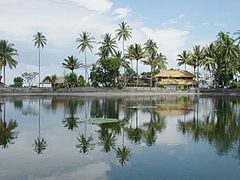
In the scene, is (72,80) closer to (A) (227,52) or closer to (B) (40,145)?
(A) (227,52)

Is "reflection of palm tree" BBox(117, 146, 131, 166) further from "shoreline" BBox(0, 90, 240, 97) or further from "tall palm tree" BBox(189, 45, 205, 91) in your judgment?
"tall palm tree" BBox(189, 45, 205, 91)

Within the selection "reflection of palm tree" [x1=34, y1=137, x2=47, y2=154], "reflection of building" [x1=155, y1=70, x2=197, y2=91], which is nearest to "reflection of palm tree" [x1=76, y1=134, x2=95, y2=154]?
"reflection of palm tree" [x1=34, y1=137, x2=47, y2=154]

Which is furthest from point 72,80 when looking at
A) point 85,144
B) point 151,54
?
point 85,144

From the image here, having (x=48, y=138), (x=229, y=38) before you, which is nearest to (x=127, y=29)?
(x=229, y=38)

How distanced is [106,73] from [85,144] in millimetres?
65985

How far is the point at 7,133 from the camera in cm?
2473

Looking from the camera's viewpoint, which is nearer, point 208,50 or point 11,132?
point 11,132

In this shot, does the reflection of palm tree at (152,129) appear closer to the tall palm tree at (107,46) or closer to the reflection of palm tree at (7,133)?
the reflection of palm tree at (7,133)

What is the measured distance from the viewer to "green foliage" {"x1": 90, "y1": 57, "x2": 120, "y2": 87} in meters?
84.2

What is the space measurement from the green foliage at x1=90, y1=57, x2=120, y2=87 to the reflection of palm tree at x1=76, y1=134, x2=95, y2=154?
202ft

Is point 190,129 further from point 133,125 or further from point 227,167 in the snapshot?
point 227,167

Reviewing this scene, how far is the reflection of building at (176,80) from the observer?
97.1 m

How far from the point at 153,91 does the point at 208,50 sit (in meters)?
19.0

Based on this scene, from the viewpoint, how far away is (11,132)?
25250 mm
